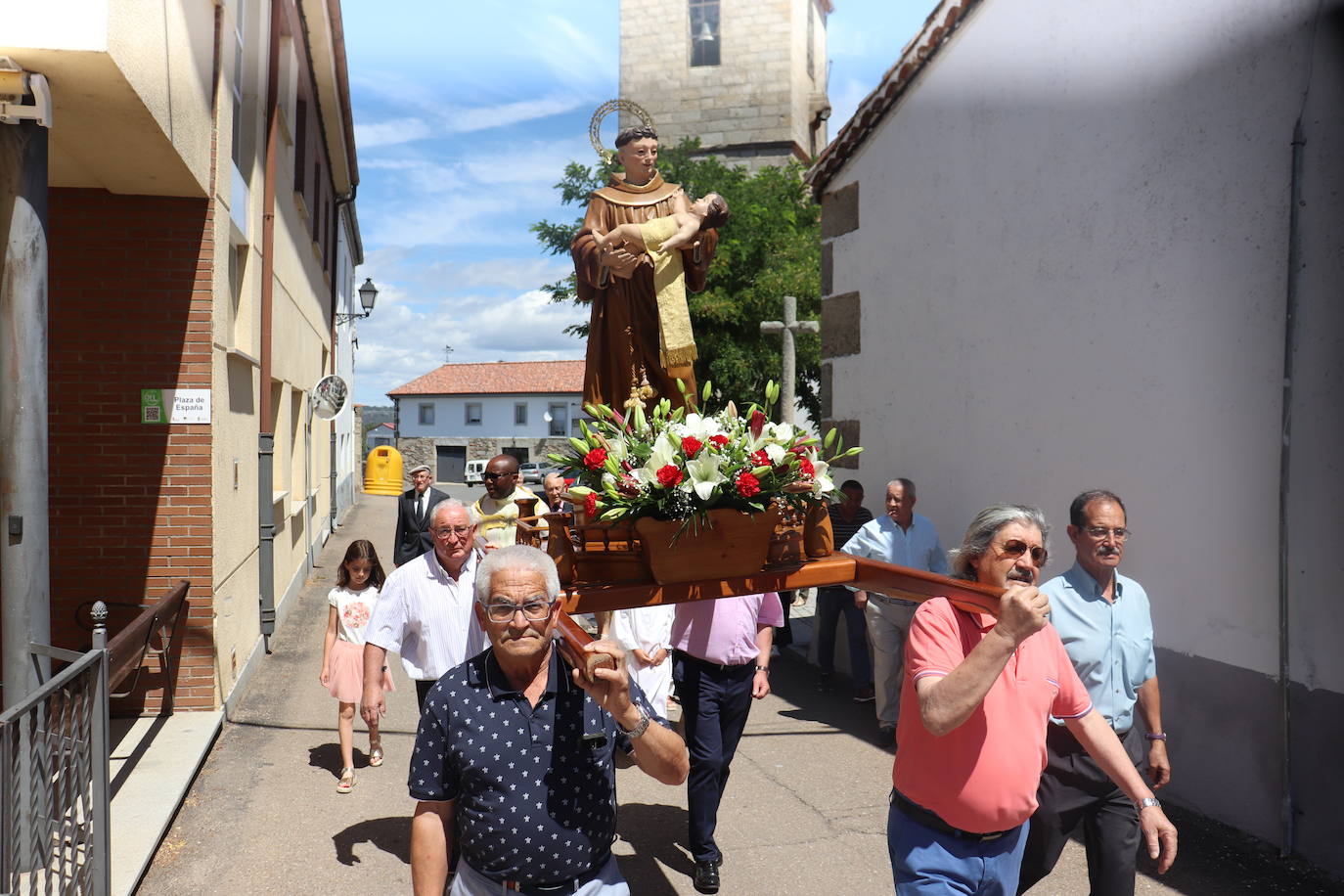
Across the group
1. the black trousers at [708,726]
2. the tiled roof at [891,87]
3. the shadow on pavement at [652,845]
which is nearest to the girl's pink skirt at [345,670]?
the shadow on pavement at [652,845]

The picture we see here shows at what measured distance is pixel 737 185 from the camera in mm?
24391

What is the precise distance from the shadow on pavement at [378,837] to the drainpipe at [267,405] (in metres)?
4.81

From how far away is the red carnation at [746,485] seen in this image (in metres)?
3.07

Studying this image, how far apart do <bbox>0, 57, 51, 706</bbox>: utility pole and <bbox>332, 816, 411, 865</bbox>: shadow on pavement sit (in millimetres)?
1690

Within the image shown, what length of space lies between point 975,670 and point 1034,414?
470 centimetres

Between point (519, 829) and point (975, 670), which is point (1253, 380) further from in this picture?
point (519, 829)

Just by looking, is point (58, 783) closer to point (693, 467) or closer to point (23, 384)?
point (23, 384)

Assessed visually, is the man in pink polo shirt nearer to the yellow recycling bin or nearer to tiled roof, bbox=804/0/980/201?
tiled roof, bbox=804/0/980/201

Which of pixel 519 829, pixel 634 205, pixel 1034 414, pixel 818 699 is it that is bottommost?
pixel 818 699

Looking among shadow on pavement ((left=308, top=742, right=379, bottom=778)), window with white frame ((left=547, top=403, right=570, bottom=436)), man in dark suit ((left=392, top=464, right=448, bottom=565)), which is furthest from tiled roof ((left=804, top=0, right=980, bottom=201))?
window with white frame ((left=547, top=403, right=570, bottom=436))

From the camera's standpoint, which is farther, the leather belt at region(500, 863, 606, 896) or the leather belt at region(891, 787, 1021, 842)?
the leather belt at region(891, 787, 1021, 842)

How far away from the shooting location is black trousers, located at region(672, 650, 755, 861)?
496cm

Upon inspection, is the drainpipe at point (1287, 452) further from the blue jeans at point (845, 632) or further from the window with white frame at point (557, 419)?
the window with white frame at point (557, 419)

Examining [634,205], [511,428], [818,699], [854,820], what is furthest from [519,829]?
[511,428]
